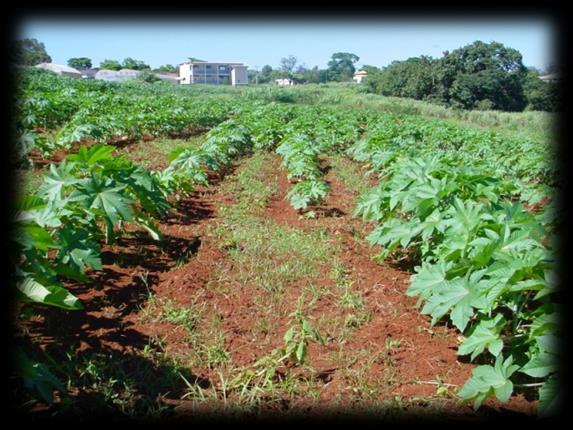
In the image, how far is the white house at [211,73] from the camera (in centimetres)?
6272

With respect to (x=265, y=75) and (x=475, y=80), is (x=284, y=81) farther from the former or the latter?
(x=475, y=80)

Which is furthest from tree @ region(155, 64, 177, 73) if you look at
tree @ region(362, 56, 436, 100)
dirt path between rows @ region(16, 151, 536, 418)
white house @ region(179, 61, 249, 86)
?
dirt path between rows @ region(16, 151, 536, 418)

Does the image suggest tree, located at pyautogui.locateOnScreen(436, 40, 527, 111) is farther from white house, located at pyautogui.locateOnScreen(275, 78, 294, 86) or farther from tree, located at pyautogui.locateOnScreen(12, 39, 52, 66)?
white house, located at pyautogui.locateOnScreen(275, 78, 294, 86)

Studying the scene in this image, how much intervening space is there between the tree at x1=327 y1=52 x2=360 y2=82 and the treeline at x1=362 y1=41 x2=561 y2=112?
38.4m

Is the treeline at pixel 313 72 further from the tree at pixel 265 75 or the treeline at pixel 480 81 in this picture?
the treeline at pixel 480 81

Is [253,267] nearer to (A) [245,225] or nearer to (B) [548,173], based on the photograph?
(A) [245,225]

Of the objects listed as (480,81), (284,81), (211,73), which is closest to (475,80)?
(480,81)

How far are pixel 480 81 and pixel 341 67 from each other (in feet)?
157

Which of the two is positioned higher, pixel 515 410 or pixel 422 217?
pixel 422 217

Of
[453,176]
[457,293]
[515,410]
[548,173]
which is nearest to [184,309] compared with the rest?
[457,293]

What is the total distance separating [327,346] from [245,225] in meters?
2.19

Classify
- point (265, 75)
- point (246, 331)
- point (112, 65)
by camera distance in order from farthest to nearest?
1. point (265, 75)
2. point (112, 65)
3. point (246, 331)

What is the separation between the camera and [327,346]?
99.1 inches

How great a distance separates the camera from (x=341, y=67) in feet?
250
